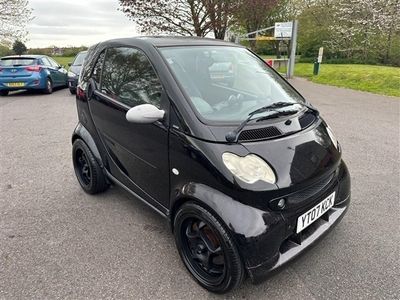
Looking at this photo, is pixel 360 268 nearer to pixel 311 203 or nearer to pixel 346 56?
pixel 311 203

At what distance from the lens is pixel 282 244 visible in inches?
80.3

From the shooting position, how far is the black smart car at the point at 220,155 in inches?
76.2

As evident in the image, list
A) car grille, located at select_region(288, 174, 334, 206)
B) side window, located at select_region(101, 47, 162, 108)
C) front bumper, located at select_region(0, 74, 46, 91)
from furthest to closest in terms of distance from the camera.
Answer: front bumper, located at select_region(0, 74, 46, 91), side window, located at select_region(101, 47, 162, 108), car grille, located at select_region(288, 174, 334, 206)

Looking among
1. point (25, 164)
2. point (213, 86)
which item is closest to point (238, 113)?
point (213, 86)

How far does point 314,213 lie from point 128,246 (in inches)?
60.3

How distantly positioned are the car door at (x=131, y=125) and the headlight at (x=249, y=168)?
22.1 inches

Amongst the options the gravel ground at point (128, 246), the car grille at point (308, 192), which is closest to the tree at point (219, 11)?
the gravel ground at point (128, 246)

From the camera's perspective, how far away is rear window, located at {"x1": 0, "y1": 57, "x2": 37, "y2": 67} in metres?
10.7

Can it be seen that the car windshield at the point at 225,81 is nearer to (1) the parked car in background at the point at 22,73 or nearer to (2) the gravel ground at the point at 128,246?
(2) the gravel ground at the point at 128,246

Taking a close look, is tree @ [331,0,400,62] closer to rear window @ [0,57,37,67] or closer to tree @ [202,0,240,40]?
tree @ [202,0,240,40]

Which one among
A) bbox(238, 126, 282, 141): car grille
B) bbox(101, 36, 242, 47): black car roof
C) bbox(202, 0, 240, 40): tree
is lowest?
bbox(238, 126, 282, 141): car grille

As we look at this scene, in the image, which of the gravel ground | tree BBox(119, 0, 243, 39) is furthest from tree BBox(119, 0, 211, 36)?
the gravel ground

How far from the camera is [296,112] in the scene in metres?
2.53

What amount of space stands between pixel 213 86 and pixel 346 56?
27.7 m
